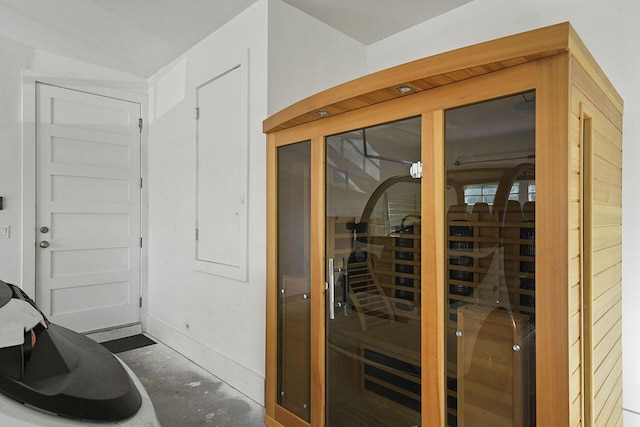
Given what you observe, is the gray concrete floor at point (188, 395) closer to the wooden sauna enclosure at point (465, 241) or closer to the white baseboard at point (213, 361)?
the white baseboard at point (213, 361)

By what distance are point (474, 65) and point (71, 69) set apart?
4.01m

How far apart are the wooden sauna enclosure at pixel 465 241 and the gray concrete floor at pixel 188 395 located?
0.59 meters

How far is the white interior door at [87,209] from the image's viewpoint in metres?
3.71

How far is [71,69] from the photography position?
12.6 feet

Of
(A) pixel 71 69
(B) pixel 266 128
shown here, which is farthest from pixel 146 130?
(B) pixel 266 128

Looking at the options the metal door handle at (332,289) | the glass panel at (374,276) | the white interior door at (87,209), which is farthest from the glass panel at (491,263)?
the white interior door at (87,209)

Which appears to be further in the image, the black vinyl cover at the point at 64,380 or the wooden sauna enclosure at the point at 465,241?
the wooden sauna enclosure at the point at 465,241

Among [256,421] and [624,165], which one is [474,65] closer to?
[624,165]

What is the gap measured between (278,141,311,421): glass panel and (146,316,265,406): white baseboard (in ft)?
1.70

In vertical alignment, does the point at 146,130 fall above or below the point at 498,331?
above

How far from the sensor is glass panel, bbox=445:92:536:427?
1.35m

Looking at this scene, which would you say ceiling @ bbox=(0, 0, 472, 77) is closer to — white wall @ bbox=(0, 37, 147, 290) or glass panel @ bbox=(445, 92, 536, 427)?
white wall @ bbox=(0, 37, 147, 290)

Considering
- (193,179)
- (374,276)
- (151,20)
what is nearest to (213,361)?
(193,179)

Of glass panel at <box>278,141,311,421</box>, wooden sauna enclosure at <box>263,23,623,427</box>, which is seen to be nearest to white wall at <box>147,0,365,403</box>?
glass panel at <box>278,141,311,421</box>
